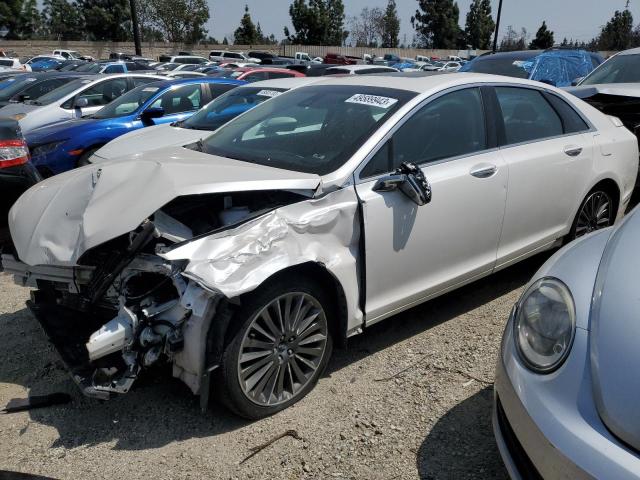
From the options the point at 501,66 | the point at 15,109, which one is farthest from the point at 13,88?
the point at 501,66

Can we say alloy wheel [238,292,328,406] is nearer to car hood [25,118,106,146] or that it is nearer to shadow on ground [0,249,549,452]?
shadow on ground [0,249,549,452]

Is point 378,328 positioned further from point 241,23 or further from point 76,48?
point 241,23

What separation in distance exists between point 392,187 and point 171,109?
607 cm

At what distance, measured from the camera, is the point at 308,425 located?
110 inches

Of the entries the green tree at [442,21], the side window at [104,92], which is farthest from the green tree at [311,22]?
the side window at [104,92]

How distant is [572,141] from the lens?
13.6 ft

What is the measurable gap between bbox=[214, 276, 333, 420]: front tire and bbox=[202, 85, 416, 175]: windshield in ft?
2.34

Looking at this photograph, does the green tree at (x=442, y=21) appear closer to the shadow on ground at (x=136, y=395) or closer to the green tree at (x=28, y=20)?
the green tree at (x=28, y=20)

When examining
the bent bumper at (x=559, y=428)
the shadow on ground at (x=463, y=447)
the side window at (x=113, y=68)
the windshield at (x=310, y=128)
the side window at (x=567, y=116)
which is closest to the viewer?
the bent bumper at (x=559, y=428)

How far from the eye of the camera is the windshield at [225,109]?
21.5 ft

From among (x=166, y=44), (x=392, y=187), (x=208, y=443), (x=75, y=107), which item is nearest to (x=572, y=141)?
(x=392, y=187)

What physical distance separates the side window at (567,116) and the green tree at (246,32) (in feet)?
202

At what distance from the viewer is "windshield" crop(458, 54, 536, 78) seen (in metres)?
9.45

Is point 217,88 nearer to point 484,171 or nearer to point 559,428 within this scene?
point 484,171
